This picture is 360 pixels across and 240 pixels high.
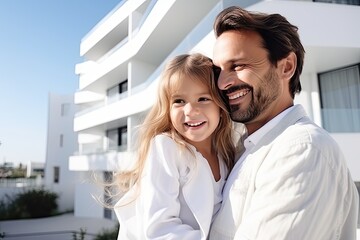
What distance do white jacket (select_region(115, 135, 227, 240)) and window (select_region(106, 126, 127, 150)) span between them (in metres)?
16.5

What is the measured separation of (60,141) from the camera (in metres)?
26.0

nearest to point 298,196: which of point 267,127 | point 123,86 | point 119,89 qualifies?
point 267,127

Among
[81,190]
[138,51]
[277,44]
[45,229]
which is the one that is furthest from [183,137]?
[81,190]

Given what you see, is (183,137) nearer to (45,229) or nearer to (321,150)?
(321,150)

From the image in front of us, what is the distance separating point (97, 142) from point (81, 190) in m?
3.66

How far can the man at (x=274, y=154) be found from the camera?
3.43 feet

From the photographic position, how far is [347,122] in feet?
23.0

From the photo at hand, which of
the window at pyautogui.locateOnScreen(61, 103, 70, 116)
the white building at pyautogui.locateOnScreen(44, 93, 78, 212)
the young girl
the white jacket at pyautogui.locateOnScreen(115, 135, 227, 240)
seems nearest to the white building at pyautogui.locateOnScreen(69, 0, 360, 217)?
the young girl

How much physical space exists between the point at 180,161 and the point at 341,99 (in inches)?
301

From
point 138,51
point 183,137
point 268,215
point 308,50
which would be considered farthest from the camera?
point 138,51

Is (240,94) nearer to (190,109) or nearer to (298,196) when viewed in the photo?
(190,109)

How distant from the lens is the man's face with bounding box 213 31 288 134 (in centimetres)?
158

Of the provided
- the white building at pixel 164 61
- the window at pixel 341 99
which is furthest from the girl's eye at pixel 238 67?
the window at pixel 341 99

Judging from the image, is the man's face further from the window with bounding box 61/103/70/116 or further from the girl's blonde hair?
the window with bounding box 61/103/70/116
